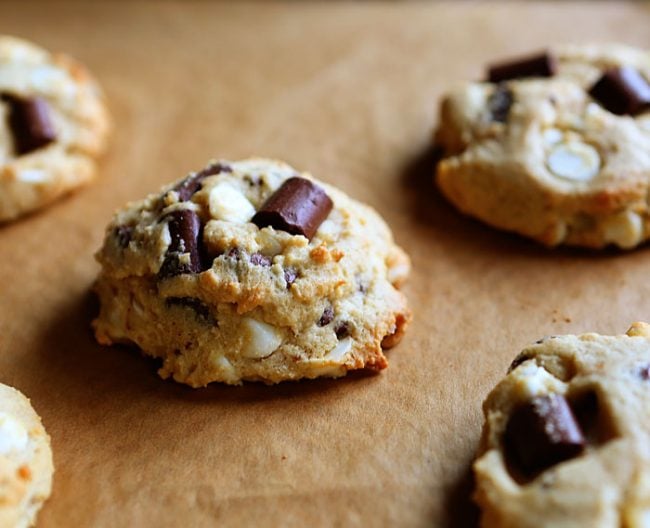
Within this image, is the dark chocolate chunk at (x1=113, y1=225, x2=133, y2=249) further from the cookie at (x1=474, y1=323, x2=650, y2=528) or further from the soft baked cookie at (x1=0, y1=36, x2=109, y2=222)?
the cookie at (x1=474, y1=323, x2=650, y2=528)

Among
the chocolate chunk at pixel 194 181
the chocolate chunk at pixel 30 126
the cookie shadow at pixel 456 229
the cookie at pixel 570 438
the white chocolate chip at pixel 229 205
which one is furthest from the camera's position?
the chocolate chunk at pixel 30 126

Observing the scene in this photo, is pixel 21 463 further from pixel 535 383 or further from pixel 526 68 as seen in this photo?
pixel 526 68

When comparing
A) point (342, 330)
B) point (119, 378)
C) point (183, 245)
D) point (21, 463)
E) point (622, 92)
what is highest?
point (622, 92)

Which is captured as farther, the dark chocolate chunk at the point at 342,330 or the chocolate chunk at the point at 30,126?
the chocolate chunk at the point at 30,126

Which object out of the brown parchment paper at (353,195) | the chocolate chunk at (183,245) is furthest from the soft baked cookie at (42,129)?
the chocolate chunk at (183,245)

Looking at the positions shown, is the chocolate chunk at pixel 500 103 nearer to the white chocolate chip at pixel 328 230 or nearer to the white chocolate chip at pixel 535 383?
the white chocolate chip at pixel 328 230

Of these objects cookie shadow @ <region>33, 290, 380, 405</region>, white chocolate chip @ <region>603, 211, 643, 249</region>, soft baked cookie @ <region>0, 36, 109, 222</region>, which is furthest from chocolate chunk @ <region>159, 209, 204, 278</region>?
white chocolate chip @ <region>603, 211, 643, 249</region>

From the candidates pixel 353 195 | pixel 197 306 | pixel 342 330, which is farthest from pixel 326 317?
pixel 353 195
